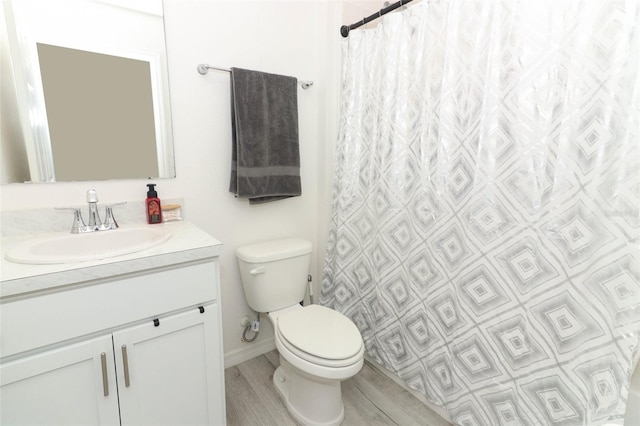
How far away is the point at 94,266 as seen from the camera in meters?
0.91

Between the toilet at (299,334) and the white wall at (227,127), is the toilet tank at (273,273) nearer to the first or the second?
the toilet at (299,334)

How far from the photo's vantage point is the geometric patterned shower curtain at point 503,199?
922mm

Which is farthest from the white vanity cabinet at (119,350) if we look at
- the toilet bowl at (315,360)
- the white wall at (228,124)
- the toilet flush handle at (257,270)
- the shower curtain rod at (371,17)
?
the shower curtain rod at (371,17)

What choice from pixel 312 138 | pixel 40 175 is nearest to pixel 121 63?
pixel 40 175

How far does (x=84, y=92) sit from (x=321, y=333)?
139 cm

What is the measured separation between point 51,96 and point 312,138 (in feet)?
3.94

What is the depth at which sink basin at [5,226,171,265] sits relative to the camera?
0.95m

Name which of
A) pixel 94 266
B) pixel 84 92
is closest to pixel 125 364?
pixel 94 266

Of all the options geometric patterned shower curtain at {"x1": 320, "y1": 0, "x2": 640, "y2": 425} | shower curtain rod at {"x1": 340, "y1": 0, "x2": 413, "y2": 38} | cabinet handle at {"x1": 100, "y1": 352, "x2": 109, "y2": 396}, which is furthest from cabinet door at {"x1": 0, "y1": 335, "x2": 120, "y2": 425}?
shower curtain rod at {"x1": 340, "y1": 0, "x2": 413, "y2": 38}

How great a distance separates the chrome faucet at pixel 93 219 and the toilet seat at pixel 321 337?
0.84 metres

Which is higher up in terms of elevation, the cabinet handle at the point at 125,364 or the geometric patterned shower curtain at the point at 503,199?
the geometric patterned shower curtain at the point at 503,199

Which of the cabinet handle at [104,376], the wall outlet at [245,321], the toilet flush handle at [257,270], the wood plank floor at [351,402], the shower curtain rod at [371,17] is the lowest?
the wood plank floor at [351,402]

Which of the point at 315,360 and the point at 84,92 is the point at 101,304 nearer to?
the point at 315,360

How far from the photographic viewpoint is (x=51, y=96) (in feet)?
4.05
